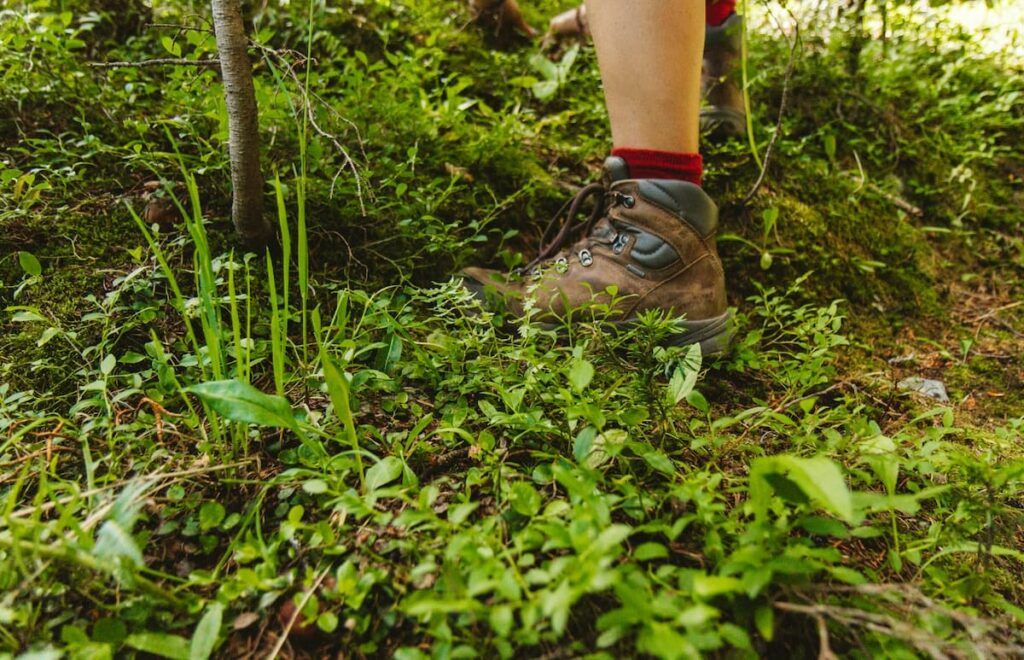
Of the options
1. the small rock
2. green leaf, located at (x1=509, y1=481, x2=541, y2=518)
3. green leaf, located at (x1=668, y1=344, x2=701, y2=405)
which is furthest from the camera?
the small rock

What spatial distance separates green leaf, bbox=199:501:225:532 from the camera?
1050mm

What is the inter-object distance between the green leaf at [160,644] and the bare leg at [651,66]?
63.3 inches

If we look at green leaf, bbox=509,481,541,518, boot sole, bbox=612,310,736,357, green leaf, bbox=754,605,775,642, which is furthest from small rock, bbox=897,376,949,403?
green leaf, bbox=509,481,541,518

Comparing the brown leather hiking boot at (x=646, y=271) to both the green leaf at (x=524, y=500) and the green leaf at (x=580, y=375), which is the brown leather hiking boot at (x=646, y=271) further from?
the green leaf at (x=524, y=500)

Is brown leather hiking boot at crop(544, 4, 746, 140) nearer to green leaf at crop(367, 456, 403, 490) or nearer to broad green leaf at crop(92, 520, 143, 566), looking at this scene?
green leaf at crop(367, 456, 403, 490)

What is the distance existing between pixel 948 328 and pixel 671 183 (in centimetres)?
140

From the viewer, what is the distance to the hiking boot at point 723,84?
2.51 m

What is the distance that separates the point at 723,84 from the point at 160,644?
2701 mm

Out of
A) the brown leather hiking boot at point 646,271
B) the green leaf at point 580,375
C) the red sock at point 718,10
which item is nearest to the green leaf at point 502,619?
the green leaf at point 580,375

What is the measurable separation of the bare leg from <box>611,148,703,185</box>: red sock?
2 cm

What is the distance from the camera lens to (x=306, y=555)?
102cm

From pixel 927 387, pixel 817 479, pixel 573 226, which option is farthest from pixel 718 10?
pixel 817 479

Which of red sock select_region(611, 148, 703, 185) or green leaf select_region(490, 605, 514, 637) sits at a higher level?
red sock select_region(611, 148, 703, 185)

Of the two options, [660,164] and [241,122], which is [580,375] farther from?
[241,122]
